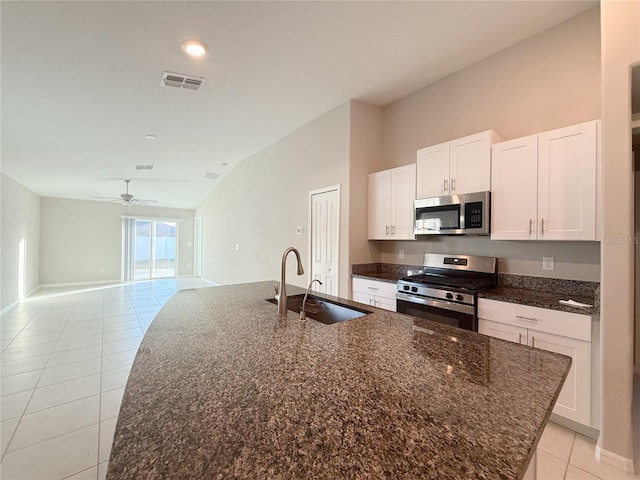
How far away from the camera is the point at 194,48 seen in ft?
8.39

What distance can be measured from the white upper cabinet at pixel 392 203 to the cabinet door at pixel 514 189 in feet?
2.85

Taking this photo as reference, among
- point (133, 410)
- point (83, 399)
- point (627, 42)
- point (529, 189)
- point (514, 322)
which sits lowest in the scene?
point (83, 399)

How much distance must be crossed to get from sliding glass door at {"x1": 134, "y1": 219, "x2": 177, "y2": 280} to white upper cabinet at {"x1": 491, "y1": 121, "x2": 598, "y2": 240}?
1064 centimetres

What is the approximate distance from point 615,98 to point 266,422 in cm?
257

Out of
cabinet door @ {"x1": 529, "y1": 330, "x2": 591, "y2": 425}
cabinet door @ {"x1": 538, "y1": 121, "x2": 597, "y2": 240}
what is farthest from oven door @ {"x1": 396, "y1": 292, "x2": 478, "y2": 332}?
cabinet door @ {"x1": 538, "y1": 121, "x2": 597, "y2": 240}

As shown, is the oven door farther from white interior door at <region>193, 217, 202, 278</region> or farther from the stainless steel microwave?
white interior door at <region>193, 217, 202, 278</region>

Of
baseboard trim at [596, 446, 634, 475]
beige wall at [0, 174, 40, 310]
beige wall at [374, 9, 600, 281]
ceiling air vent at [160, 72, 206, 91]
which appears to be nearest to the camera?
baseboard trim at [596, 446, 634, 475]

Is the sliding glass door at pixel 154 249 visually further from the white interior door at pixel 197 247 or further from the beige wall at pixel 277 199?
the beige wall at pixel 277 199

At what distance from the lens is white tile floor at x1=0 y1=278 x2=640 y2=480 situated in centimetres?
177

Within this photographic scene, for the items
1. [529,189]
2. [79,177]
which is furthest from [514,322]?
[79,177]

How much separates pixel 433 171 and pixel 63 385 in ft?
13.7

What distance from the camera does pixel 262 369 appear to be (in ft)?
3.15

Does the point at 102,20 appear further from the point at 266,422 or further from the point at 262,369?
the point at 266,422

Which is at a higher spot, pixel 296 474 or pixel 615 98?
pixel 615 98
